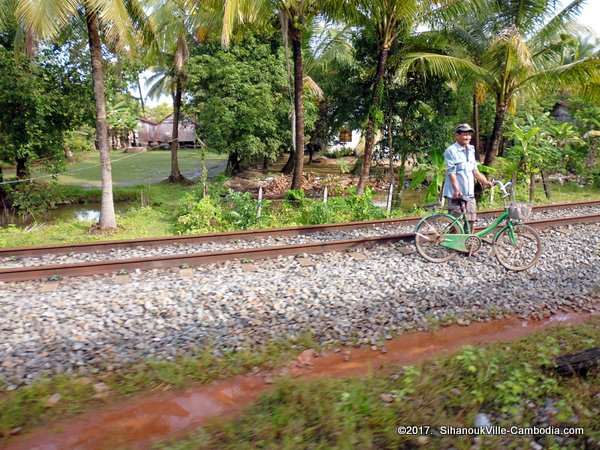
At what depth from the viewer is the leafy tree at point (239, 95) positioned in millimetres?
18297

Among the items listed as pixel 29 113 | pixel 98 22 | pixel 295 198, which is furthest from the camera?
pixel 29 113

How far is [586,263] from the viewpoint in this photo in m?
7.22

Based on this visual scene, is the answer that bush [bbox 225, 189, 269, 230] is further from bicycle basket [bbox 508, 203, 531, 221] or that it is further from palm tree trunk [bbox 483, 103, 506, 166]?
palm tree trunk [bbox 483, 103, 506, 166]

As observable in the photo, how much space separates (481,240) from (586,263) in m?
1.65

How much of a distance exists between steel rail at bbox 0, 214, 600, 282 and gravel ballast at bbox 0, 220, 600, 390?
177 mm

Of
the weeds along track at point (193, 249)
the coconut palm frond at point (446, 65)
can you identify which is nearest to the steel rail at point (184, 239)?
the weeds along track at point (193, 249)

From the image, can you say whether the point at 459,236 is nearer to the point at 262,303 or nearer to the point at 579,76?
the point at 262,303

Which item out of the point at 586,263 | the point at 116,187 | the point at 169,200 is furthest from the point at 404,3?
the point at 116,187

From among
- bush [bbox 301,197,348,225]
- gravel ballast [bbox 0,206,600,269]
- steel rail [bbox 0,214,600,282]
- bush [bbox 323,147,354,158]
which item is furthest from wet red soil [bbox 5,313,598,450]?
bush [bbox 323,147,354,158]

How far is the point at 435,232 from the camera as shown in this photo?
7.37 meters

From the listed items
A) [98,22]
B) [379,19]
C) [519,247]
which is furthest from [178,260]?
[379,19]

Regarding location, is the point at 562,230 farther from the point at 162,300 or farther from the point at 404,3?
the point at 162,300

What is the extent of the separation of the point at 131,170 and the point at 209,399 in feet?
84.8

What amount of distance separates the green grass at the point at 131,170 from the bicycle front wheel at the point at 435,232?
47.5 feet
